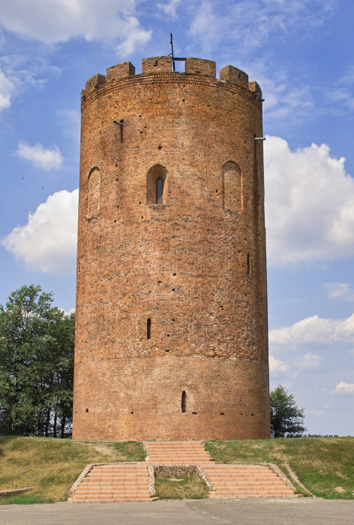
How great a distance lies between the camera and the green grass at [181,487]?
1305 cm

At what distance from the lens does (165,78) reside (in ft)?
69.9

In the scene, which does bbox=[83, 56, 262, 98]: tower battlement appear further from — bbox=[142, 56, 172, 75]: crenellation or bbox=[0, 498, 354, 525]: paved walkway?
bbox=[0, 498, 354, 525]: paved walkway

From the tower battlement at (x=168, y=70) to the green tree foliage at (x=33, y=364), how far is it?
10.3 m

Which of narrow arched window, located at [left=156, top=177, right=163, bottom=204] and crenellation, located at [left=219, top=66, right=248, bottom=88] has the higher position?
crenellation, located at [left=219, top=66, right=248, bottom=88]

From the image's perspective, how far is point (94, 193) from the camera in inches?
862

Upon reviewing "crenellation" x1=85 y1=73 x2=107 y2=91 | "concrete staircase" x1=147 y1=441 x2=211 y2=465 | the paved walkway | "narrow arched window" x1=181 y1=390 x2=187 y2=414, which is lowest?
the paved walkway

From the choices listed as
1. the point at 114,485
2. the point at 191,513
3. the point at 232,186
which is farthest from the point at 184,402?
the point at 191,513

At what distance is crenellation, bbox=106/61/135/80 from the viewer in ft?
71.6

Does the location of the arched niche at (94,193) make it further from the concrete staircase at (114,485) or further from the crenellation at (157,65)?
the concrete staircase at (114,485)

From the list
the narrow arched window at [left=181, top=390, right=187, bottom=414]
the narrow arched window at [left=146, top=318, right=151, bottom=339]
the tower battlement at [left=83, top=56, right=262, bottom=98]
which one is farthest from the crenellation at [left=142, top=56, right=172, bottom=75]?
the narrow arched window at [left=181, top=390, right=187, bottom=414]

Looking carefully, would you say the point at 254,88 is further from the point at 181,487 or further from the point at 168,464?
the point at 181,487

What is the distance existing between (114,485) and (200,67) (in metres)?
14.4

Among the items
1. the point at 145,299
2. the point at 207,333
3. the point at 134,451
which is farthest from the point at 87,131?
the point at 134,451

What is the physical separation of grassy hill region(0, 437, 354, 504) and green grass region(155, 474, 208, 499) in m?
1.81
